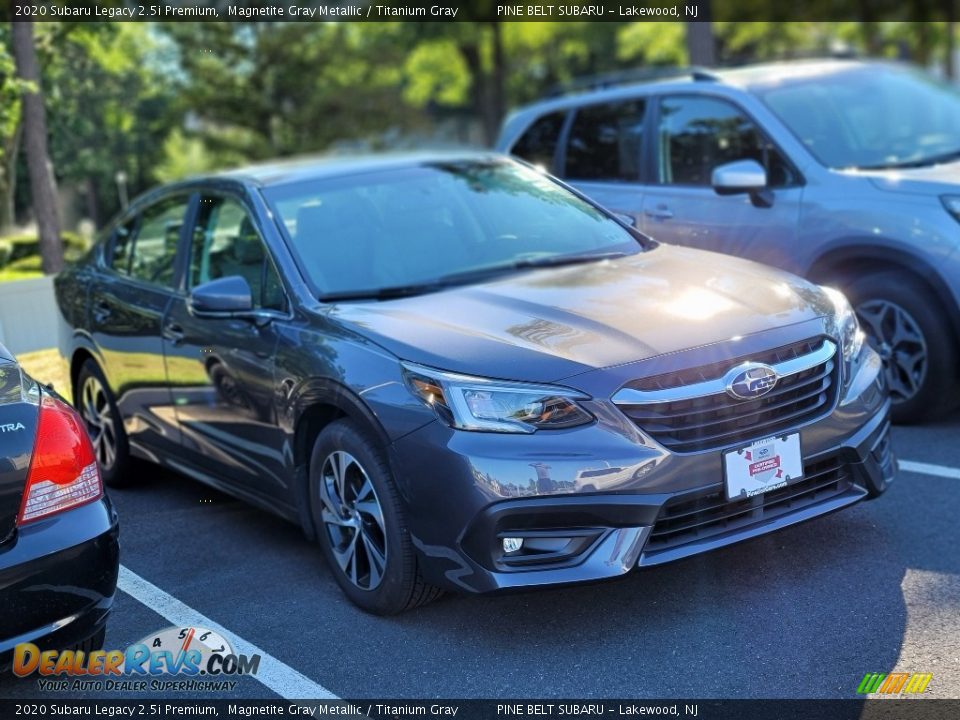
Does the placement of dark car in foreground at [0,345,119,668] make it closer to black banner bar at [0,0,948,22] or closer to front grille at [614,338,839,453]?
front grille at [614,338,839,453]

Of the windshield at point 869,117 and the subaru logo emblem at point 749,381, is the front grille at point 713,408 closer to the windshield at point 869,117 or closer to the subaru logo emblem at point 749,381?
the subaru logo emblem at point 749,381

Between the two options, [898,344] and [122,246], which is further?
[122,246]

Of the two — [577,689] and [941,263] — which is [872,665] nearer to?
[577,689]

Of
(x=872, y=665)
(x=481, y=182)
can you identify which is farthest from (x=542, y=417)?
(x=481, y=182)

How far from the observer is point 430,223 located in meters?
5.29

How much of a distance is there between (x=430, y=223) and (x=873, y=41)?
26.7 m

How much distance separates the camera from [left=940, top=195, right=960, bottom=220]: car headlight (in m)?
6.07

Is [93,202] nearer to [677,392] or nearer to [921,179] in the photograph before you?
[921,179]

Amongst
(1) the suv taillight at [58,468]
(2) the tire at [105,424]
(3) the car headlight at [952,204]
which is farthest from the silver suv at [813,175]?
(1) the suv taillight at [58,468]

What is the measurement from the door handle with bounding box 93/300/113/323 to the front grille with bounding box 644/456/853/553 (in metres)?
3.44

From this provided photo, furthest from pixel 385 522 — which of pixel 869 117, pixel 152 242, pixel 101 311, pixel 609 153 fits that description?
pixel 869 117

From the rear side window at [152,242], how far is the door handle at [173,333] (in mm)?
301

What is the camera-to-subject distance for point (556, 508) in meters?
3.80

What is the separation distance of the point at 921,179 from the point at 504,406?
3433mm
